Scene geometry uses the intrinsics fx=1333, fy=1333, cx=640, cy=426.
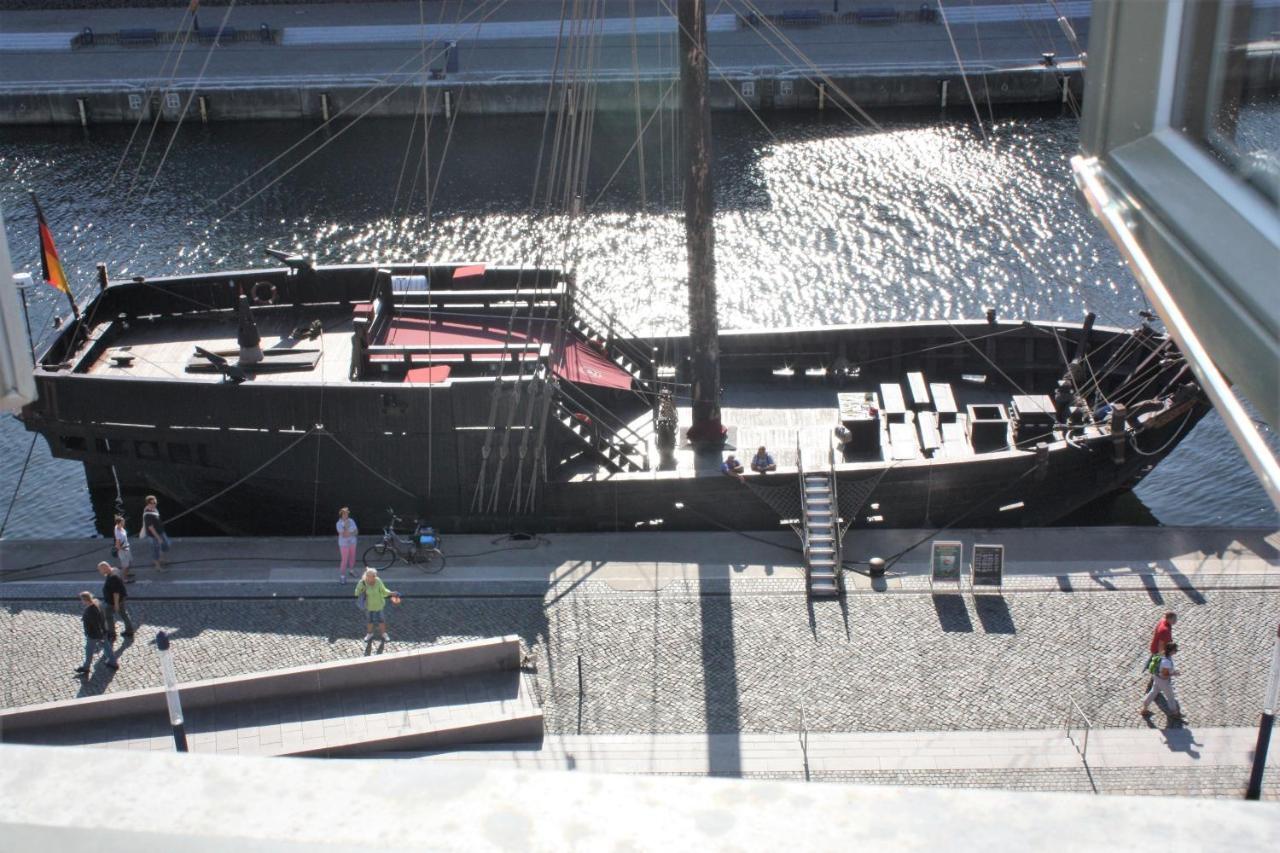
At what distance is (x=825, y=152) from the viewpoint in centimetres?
4203

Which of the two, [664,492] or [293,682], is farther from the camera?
[664,492]

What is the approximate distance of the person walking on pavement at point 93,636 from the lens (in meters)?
17.0

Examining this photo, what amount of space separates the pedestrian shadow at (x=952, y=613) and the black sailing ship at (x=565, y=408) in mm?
1668

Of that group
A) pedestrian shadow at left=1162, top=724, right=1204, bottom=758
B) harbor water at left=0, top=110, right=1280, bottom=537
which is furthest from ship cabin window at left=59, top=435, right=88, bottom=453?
pedestrian shadow at left=1162, top=724, right=1204, bottom=758

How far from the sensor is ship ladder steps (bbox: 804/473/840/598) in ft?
62.7

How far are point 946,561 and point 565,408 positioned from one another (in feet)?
21.4

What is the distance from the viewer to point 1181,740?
15.5 meters

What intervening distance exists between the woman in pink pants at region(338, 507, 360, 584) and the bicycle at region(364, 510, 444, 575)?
1.74 feet

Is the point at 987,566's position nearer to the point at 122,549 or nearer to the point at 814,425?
the point at 814,425

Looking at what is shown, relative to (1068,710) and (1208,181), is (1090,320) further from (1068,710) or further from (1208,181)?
(1208,181)

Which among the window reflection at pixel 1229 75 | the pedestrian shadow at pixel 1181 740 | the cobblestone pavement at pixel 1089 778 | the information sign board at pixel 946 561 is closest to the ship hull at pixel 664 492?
the information sign board at pixel 946 561

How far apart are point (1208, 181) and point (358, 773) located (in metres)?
1.99

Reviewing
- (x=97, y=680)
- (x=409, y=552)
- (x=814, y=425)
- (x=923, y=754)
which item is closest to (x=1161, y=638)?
(x=923, y=754)

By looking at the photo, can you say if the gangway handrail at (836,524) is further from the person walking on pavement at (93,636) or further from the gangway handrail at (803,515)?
the person walking on pavement at (93,636)
